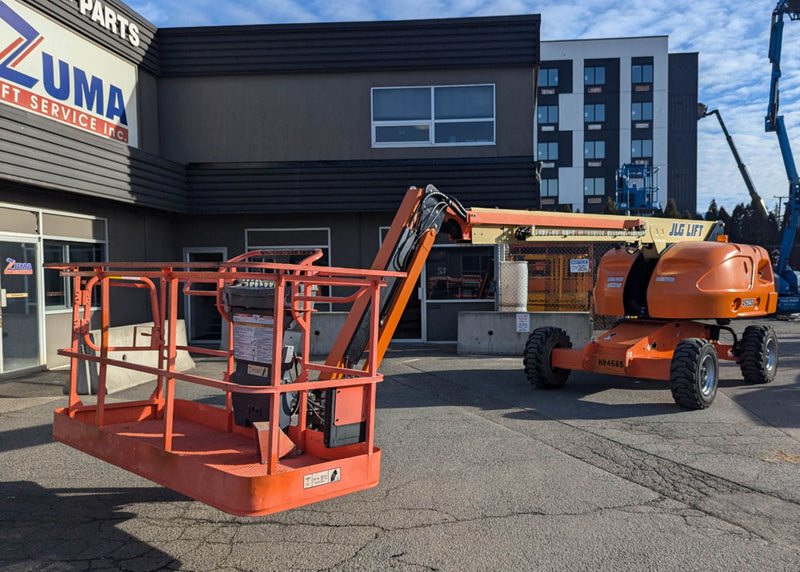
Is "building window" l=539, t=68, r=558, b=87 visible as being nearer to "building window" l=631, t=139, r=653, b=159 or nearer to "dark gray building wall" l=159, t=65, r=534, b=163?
"building window" l=631, t=139, r=653, b=159

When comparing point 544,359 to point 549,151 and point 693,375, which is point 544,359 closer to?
point 693,375

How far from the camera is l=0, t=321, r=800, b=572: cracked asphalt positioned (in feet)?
13.8

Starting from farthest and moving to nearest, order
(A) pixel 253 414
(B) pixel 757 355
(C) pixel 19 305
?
(C) pixel 19 305, (B) pixel 757 355, (A) pixel 253 414

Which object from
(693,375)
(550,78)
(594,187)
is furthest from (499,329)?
(550,78)

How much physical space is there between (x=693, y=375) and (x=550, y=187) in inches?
1580

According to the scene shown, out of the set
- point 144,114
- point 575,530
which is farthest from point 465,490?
point 144,114

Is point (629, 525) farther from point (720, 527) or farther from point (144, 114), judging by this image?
point (144, 114)

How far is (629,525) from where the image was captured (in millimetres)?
4715

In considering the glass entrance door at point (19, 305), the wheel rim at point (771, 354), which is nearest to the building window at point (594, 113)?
the wheel rim at point (771, 354)

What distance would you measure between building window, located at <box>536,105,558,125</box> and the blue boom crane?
2389 cm

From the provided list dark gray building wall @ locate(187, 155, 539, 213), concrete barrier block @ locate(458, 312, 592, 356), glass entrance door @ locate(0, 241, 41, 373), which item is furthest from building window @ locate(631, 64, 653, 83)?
glass entrance door @ locate(0, 241, 41, 373)

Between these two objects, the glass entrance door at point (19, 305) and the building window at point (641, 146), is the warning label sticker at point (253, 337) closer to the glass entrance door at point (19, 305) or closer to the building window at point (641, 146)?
the glass entrance door at point (19, 305)

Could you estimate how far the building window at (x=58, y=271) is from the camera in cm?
1150

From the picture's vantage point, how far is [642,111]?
46312 mm
